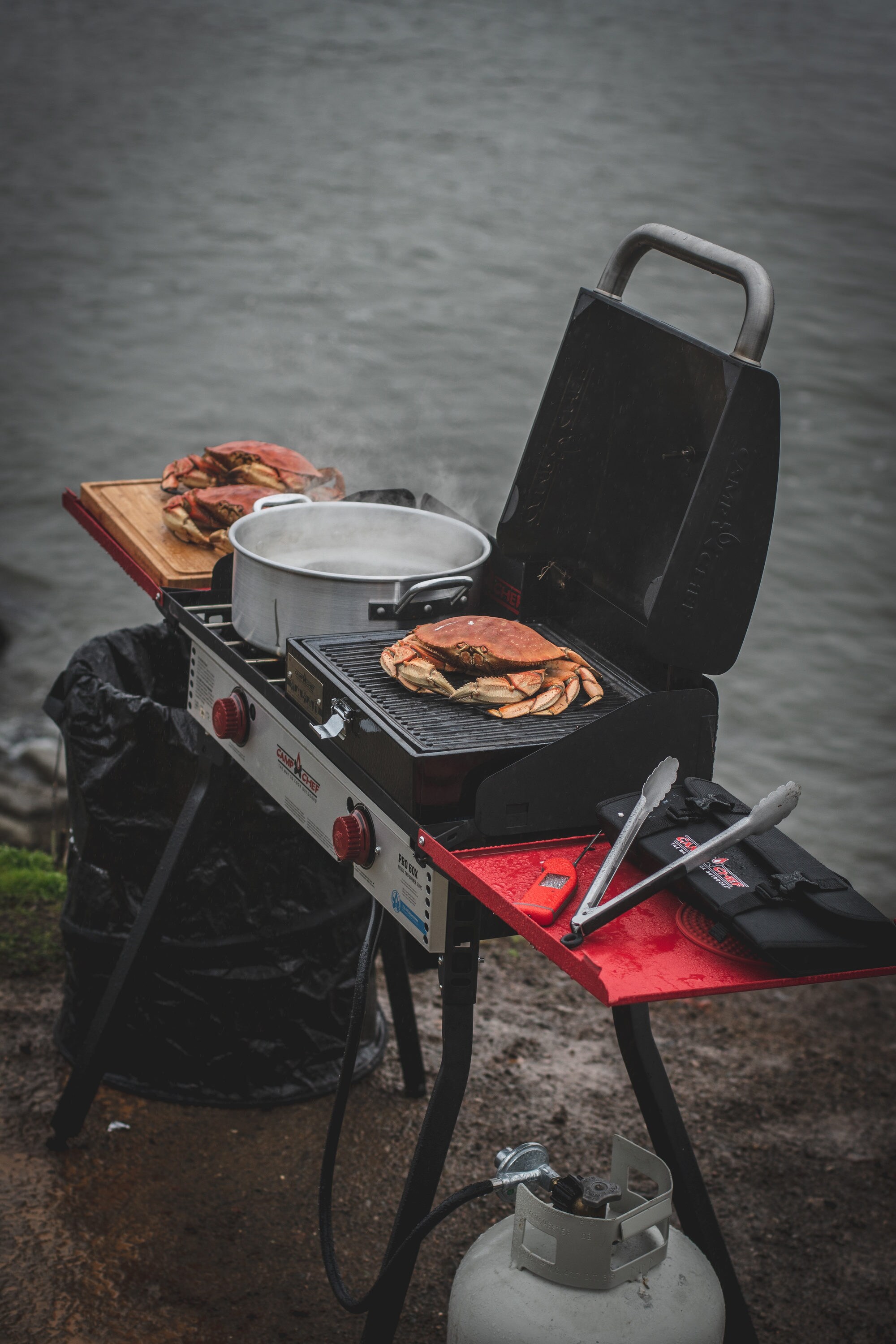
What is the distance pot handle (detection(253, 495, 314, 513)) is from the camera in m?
2.56

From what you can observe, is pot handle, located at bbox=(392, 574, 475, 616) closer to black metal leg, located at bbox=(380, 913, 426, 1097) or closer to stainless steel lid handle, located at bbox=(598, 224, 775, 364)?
stainless steel lid handle, located at bbox=(598, 224, 775, 364)

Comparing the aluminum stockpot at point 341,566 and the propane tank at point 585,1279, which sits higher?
the aluminum stockpot at point 341,566

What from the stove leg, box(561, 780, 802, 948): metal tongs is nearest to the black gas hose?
the stove leg

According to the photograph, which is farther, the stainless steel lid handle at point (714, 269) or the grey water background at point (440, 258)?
the grey water background at point (440, 258)

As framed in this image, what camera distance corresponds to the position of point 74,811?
3.03m

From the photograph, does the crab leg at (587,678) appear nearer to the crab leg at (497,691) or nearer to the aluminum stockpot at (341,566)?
the crab leg at (497,691)

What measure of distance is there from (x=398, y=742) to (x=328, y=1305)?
1.40 metres

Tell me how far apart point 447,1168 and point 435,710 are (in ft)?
5.01

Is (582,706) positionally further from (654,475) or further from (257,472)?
(257,472)

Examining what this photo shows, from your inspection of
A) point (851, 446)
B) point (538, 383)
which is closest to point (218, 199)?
point (538, 383)

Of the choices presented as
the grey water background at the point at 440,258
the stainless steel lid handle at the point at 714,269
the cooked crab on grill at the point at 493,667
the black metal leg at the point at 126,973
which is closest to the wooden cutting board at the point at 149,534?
Result: the black metal leg at the point at 126,973

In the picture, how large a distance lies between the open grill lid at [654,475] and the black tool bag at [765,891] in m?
0.27

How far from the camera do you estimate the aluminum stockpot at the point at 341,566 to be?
7.16 feet

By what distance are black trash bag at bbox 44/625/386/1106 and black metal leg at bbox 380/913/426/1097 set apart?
10 centimetres
